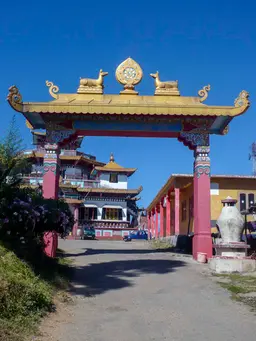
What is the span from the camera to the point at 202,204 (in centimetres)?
1606

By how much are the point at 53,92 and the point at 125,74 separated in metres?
3.14

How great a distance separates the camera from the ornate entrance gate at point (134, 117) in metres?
16.0

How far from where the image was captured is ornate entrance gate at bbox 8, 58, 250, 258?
1596cm

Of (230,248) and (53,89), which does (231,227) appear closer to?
(230,248)

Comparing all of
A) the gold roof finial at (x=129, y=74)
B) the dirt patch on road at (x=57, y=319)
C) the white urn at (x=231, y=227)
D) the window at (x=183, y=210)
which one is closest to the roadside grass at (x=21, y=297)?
the dirt patch on road at (x=57, y=319)

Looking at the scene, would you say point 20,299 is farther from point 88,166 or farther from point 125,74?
point 88,166

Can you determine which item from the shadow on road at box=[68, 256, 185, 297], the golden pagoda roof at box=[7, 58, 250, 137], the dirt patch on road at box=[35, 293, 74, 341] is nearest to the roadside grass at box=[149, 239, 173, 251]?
the golden pagoda roof at box=[7, 58, 250, 137]

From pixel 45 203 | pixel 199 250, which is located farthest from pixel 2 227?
pixel 199 250

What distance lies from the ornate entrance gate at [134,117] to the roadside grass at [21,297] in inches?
309

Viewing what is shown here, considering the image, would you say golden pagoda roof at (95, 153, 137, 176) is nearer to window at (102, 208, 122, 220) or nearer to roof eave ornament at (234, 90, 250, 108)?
window at (102, 208, 122, 220)

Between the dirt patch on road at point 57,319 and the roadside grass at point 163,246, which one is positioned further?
the roadside grass at point 163,246

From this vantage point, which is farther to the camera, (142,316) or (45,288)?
(45,288)

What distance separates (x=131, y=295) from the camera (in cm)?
941

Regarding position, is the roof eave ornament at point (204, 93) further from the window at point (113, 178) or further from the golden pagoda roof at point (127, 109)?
the window at point (113, 178)
